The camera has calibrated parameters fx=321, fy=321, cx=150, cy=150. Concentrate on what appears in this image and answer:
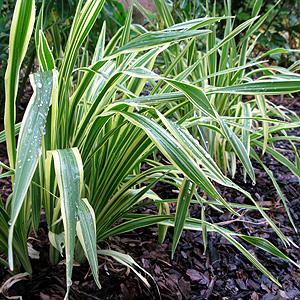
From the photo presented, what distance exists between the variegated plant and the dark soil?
0.06 meters

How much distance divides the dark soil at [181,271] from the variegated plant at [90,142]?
0.06 metres

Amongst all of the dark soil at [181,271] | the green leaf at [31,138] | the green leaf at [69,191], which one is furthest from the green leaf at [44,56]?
the dark soil at [181,271]

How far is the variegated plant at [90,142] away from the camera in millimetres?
500

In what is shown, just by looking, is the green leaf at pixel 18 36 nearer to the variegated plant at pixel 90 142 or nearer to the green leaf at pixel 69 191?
the variegated plant at pixel 90 142

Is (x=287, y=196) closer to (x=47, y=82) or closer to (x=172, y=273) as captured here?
(x=172, y=273)

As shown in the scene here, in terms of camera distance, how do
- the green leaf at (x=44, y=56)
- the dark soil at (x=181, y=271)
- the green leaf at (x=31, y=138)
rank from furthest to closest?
1. the dark soil at (x=181, y=271)
2. the green leaf at (x=44, y=56)
3. the green leaf at (x=31, y=138)

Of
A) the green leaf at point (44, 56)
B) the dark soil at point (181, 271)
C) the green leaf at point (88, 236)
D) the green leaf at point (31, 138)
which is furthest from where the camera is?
the dark soil at point (181, 271)

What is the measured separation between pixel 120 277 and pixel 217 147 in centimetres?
73

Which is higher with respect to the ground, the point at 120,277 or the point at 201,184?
the point at 201,184

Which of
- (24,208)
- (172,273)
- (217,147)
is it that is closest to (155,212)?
(172,273)

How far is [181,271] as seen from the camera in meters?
0.94

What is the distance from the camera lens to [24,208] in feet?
2.36

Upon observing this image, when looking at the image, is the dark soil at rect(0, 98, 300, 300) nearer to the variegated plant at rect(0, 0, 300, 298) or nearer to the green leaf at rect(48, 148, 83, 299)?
the variegated plant at rect(0, 0, 300, 298)

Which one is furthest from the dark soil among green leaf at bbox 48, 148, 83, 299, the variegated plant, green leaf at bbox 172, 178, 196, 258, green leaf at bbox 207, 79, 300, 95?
green leaf at bbox 207, 79, 300, 95
